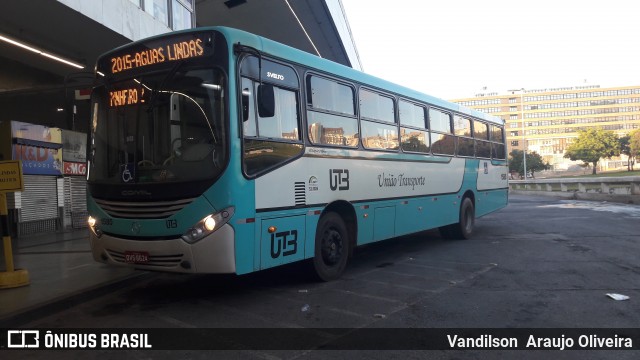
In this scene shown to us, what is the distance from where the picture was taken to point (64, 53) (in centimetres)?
1508

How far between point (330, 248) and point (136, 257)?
2.82m

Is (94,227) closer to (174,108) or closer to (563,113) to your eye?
(174,108)

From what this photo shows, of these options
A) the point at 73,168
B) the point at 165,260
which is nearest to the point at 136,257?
the point at 165,260

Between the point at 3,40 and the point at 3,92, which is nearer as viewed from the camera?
the point at 3,40

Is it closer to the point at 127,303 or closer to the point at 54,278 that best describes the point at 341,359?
the point at 127,303

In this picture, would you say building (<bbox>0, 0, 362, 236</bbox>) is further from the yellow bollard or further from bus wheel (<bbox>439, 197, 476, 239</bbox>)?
bus wheel (<bbox>439, 197, 476, 239</bbox>)

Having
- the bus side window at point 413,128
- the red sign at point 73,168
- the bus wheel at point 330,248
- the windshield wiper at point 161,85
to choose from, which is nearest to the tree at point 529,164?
the bus side window at point 413,128

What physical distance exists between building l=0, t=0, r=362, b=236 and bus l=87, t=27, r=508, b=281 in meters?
3.22

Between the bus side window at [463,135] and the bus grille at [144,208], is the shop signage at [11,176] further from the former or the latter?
the bus side window at [463,135]

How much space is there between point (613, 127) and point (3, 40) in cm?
16184

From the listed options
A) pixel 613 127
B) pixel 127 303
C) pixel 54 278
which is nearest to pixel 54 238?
pixel 54 278

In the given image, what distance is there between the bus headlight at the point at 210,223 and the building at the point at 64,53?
4620mm

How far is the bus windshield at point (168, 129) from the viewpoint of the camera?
554cm

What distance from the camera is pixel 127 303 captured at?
20.4ft
